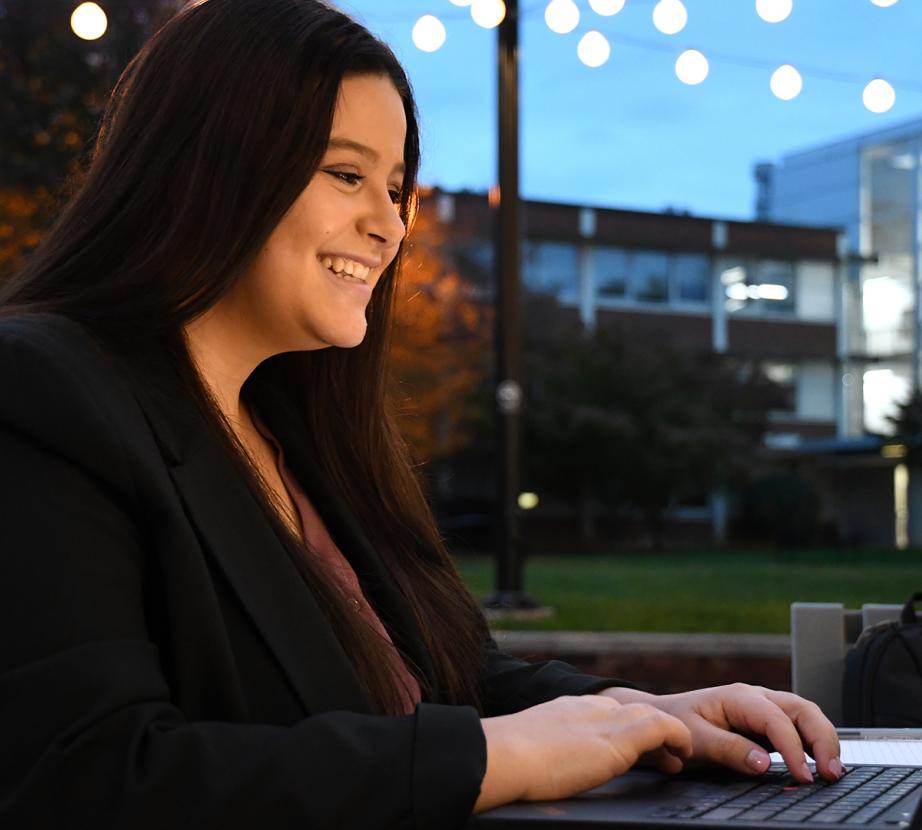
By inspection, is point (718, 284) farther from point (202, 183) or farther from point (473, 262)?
point (202, 183)

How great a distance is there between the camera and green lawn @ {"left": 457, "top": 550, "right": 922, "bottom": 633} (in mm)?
9062

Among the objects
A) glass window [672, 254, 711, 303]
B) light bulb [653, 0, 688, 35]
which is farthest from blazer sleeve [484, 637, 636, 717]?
glass window [672, 254, 711, 303]

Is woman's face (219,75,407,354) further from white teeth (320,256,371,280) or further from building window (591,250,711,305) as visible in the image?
building window (591,250,711,305)

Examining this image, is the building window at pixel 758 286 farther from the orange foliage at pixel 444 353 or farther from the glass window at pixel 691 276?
the orange foliage at pixel 444 353

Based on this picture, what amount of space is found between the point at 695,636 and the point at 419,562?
588cm

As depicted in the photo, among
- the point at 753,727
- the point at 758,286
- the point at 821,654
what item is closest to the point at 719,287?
the point at 758,286

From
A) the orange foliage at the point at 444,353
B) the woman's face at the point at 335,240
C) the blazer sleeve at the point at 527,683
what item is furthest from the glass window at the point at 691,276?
the woman's face at the point at 335,240

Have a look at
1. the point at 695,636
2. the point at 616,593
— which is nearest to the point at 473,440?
the point at 616,593

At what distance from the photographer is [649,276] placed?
4084 centimetres

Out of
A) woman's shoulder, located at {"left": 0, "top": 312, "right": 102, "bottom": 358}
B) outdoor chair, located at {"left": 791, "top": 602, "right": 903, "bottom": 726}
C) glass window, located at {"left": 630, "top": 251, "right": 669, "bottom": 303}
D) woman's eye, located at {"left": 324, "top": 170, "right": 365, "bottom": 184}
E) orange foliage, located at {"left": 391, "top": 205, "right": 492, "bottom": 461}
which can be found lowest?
outdoor chair, located at {"left": 791, "top": 602, "right": 903, "bottom": 726}

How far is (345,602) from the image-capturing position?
143 centimetres

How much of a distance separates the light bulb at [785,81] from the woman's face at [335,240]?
25.8 ft

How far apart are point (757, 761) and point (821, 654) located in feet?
2.45

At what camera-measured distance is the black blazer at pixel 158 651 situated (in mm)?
1028
